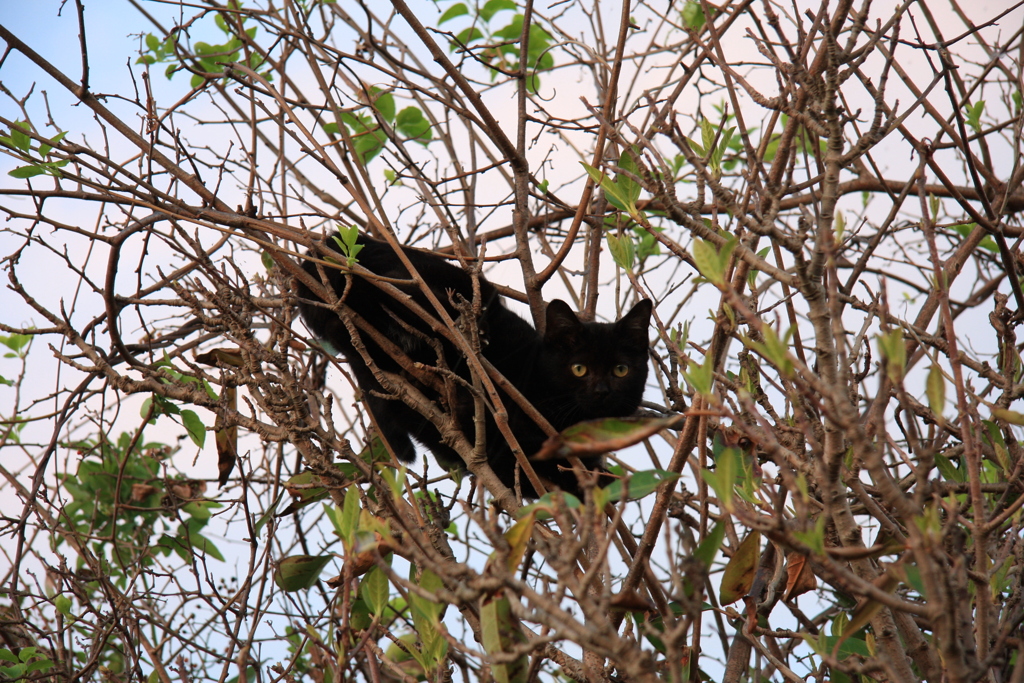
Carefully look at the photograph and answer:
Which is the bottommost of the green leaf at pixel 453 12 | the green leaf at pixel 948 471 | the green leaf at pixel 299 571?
the green leaf at pixel 299 571

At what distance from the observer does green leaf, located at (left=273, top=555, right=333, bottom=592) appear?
2223mm

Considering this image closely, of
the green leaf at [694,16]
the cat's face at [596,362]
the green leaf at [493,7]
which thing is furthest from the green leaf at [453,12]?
the cat's face at [596,362]

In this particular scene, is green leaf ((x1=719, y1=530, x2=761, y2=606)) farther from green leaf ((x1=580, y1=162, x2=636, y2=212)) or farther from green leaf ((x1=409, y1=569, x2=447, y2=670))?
green leaf ((x1=580, y1=162, x2=636, y2=212))

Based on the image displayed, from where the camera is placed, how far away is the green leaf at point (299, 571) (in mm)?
2223

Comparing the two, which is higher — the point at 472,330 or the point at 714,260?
the point at 472,330

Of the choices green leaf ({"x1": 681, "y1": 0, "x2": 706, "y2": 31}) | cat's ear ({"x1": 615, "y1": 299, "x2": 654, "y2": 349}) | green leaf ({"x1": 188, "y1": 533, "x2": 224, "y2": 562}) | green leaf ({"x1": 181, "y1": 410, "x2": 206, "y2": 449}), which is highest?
green leaf ({"x1": 681, "y1": 0, "x2": 706, "y2": 31})

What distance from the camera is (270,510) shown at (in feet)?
7.79

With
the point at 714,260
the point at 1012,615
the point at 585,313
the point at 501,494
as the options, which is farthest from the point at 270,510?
the point at 1012,615

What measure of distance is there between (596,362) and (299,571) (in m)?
1.51

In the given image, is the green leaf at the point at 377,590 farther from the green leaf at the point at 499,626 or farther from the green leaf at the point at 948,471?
the green leaf at the point at 948,471

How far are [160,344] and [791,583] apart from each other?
2.48 metres

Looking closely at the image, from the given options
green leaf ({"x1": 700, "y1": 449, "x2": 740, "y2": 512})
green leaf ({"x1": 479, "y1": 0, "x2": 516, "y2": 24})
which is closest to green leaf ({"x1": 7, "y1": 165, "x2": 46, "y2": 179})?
green leaf ({"x1": 479, "y1": 0, "x2": 516, "y2": 24})

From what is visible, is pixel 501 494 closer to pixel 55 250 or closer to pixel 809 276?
pixel 809 276

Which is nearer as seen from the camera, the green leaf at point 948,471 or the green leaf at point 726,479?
the green leaf at point 726,479
